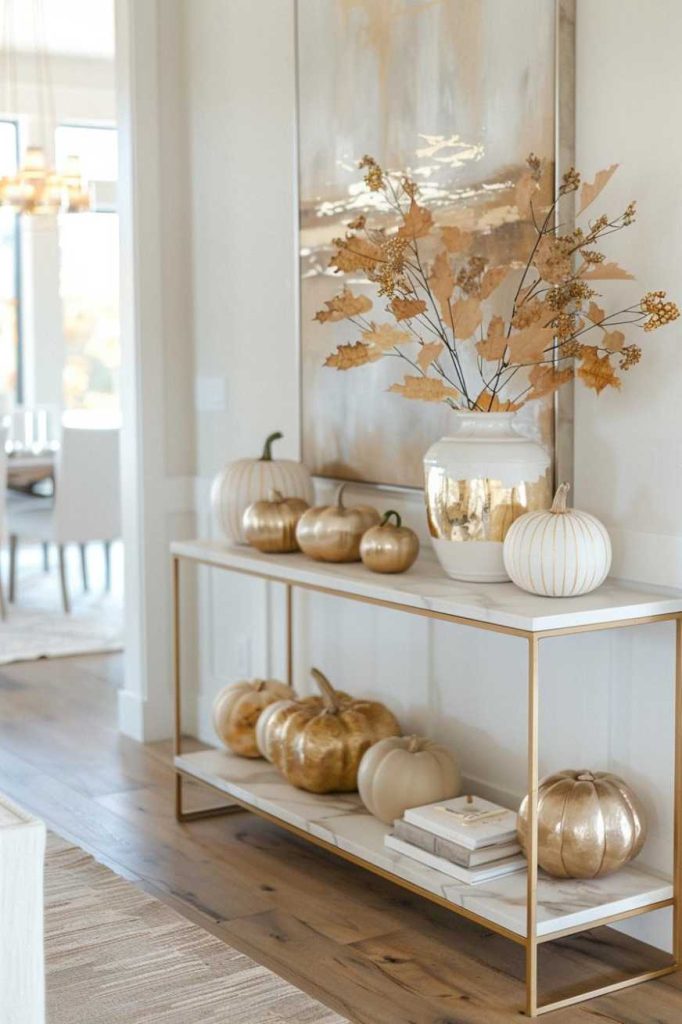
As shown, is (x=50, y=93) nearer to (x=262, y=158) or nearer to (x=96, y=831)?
(x=262, y=158)

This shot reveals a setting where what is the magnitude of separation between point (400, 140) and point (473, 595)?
132 cm

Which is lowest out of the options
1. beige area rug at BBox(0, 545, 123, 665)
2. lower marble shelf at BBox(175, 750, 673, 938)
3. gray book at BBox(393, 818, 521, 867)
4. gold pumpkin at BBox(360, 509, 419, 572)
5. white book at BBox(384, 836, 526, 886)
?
beige area rug at BBox(0, 545, 123, 665)

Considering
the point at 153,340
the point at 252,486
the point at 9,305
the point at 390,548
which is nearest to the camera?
the point at 390,548

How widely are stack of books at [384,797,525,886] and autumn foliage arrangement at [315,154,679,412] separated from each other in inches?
35.5

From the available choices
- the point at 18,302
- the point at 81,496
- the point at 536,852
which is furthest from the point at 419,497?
the point at 18,302

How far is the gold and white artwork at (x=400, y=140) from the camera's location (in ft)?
9.88

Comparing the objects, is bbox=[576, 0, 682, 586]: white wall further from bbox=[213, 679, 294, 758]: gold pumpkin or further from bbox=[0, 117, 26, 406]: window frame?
bbox=[0, 117, 26, 406]: window frame

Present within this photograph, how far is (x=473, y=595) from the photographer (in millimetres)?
2734

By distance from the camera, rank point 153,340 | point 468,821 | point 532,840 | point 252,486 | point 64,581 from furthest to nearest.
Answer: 1. point 64,581
2. point 153,340
3. point 252,486
4. point 468,821
5. point 532,840

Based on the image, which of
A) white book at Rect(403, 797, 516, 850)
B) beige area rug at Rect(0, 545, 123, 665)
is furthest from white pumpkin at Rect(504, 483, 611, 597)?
beige area rug at Rect(0, 545, 123, 665)

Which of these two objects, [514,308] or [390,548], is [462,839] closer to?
→ [390,548]

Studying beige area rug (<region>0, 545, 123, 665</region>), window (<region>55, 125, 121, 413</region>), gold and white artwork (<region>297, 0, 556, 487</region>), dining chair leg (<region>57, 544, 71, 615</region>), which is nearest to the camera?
gold and white artwork (<region>297, 0, 556, 487</region>)

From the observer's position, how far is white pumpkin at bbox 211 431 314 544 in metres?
3.60

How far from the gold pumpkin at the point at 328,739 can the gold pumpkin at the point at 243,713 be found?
236 millimetres
